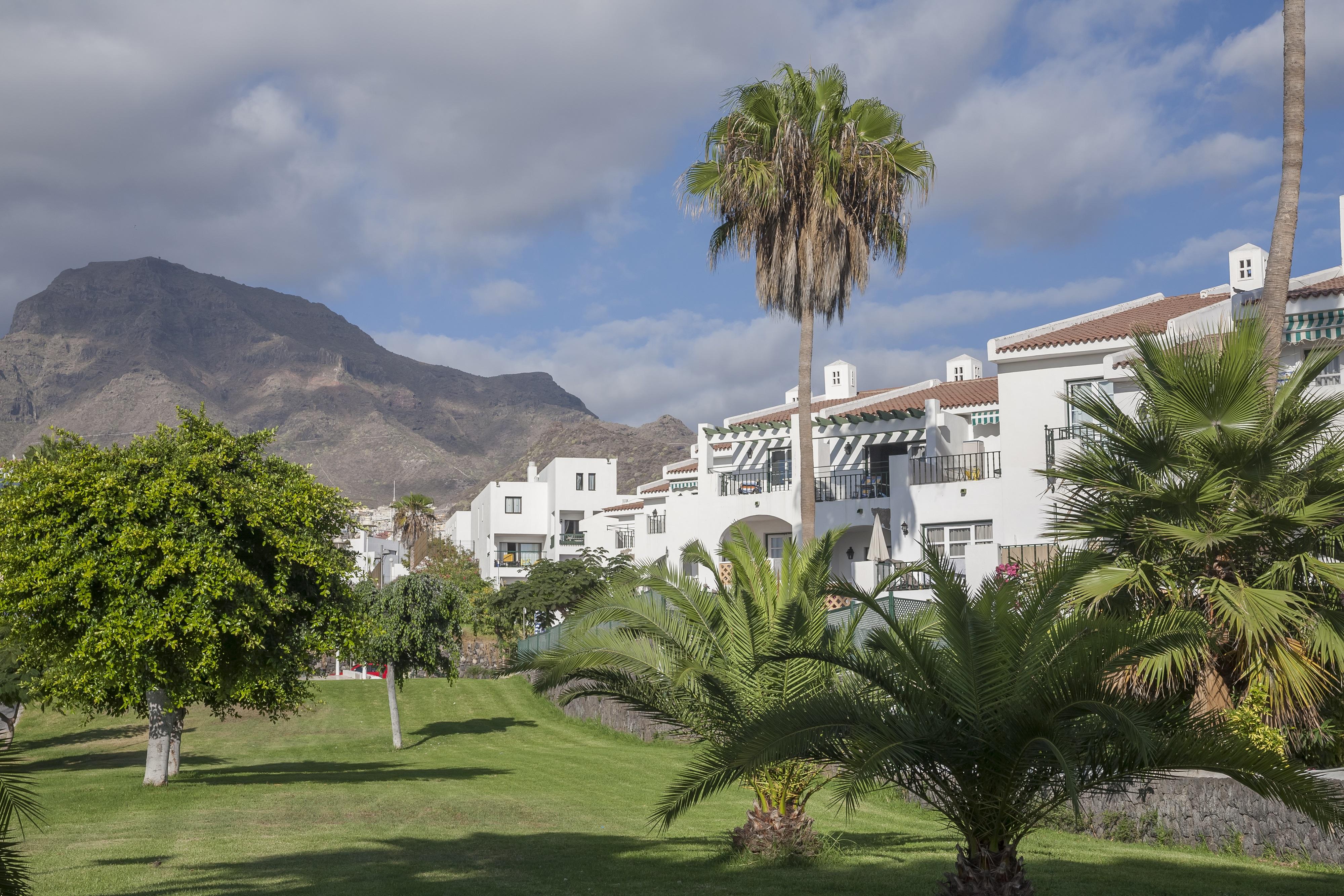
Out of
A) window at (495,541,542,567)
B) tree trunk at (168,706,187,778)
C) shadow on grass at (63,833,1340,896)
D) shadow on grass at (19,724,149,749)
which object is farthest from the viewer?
window at (495,541,542,567)

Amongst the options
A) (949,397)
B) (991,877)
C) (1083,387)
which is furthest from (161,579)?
(949,397)

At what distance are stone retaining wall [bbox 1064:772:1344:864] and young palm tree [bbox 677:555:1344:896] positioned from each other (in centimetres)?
376

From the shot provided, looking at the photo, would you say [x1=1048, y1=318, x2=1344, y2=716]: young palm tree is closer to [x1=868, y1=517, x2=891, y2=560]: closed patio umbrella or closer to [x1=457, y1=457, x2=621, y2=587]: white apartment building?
[x1=868, y1=517, x2=891, y2=560]: closed patio umbrella

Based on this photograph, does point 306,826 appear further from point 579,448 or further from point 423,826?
point 579,448

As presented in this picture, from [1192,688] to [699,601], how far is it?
5.57 m

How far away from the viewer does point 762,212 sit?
85.6 feet

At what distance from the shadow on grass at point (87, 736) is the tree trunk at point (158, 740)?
12055mm

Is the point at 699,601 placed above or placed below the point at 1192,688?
above

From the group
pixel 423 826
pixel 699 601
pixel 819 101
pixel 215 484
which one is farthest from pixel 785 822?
pixel 819 101

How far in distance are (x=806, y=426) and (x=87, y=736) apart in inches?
943

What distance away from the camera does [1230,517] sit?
40.6 ft

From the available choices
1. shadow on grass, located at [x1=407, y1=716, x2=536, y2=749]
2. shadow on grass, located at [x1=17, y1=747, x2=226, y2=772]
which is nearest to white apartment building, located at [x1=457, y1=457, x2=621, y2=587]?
shadow on grass, located at [x1=407, y1=716, x2=536, y2=749]

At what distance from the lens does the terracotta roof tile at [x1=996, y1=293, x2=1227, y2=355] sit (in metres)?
29.7

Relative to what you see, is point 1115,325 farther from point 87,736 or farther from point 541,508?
point 541,508
